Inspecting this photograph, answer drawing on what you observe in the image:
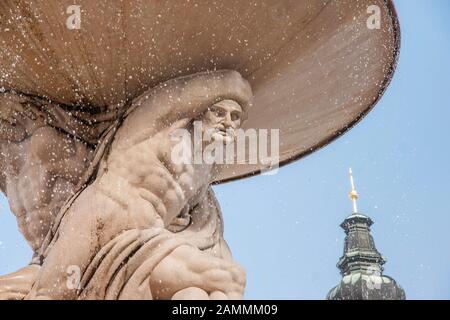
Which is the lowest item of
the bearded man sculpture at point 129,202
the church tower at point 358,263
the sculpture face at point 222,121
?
the bearded man sculpture at point 129,202

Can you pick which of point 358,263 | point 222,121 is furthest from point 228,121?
point 358,263

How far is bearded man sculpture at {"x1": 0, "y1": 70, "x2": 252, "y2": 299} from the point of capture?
4387 mm

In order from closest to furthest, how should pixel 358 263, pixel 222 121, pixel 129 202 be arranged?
pixel 129 202 < pixel 222 121 < pixel 358 263

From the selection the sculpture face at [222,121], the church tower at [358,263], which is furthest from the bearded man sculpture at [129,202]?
the church tower at [358,263]

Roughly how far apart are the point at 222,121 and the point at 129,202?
2.82 ft

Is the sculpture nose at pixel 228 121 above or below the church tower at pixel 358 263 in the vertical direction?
below

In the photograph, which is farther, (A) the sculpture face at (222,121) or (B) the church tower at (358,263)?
(B) the church tower at (358,263)

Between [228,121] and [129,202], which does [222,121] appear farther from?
[129,202]

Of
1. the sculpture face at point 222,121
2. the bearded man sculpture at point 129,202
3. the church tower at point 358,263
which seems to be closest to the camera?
the bearded man sculpture at point 129,202

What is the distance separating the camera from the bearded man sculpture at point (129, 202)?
14.4 feet

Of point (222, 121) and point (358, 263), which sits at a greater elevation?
point (358, 263)

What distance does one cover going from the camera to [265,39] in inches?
202

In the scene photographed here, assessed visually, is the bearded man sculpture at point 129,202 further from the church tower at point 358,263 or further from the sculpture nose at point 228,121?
the church tower at point 358,263

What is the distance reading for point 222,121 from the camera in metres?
5.10
